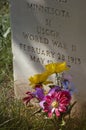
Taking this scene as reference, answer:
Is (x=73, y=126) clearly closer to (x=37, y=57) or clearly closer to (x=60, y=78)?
(x=60, y=78)

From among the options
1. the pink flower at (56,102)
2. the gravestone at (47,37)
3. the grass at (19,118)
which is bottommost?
the grass at (19,118)

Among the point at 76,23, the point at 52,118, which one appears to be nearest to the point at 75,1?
the point at 76,23

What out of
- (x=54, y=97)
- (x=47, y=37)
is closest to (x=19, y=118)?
(x=54, y=97)

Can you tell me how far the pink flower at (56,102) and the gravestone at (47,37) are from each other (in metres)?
0.37

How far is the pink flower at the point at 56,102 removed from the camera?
2.67 metres

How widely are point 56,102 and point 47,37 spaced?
0.59 meters

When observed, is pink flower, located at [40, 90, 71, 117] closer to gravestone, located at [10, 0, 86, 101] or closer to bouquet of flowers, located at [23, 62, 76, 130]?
bouquet of flowers, located at [23, 62, 76, 130]

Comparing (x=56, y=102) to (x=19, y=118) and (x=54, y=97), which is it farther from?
(x=19, y=118)

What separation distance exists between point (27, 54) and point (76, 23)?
1.81 ft

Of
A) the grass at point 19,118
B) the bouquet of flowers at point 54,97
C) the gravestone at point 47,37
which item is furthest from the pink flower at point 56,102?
the gravestone at point 47,37

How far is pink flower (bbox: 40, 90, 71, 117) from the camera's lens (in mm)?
2668

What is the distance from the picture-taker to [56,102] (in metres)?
2.68

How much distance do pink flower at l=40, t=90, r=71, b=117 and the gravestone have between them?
1.21 feet

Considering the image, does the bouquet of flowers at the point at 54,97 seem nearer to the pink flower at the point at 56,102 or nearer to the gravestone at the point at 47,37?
the pink flower at the point at 56,102
